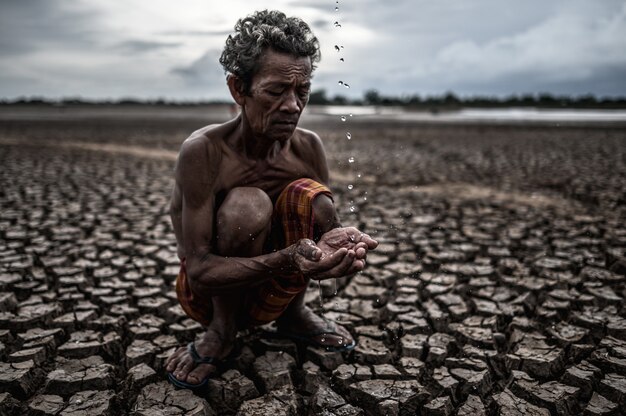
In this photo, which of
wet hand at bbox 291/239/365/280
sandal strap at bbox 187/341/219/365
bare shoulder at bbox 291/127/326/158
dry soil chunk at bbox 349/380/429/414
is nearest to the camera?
wet hand at bbox 291/239/365/280

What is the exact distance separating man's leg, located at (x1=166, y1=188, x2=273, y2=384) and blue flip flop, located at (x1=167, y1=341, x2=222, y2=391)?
0.01 metres

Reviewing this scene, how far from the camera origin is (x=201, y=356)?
1.97 meters

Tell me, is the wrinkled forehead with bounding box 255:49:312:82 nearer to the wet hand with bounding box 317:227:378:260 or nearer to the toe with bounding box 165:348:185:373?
the wet hand with bounding box 317:227:378:260

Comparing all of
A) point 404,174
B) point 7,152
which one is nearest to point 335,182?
point 404,174

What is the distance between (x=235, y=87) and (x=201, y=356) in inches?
44.7

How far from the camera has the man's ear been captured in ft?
5.96

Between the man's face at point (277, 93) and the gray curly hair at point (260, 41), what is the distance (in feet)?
0.10

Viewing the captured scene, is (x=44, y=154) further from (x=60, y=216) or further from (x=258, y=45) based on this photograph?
(x=258, y=45)

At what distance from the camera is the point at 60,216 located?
4605mm

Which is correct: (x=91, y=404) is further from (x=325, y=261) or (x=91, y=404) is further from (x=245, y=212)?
(x=325, y=261)

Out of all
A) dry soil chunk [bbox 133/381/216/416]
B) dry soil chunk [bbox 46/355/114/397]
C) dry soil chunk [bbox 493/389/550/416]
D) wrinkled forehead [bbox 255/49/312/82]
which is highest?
wrinkled forehead [bbox 255/49/312/82]

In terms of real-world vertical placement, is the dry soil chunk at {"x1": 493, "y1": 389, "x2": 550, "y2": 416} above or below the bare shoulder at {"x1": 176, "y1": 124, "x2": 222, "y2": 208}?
below

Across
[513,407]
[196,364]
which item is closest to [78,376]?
[196,364]

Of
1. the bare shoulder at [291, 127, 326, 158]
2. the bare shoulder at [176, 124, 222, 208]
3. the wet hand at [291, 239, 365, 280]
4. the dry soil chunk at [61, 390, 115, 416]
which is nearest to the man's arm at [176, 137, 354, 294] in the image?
the bare shoulder at [176, 124, 222, 208]
